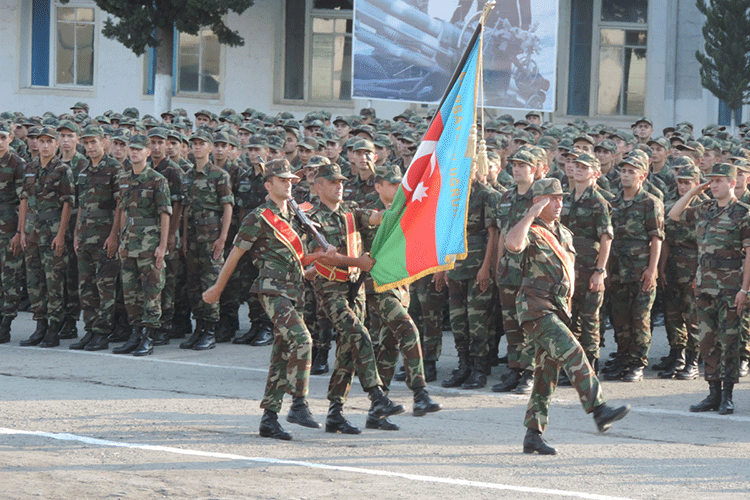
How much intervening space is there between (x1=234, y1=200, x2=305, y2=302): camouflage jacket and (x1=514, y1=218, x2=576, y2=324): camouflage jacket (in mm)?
1728

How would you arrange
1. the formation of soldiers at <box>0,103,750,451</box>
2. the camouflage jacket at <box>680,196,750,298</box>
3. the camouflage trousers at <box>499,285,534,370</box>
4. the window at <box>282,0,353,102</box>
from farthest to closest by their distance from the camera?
1. the window at <box>282,0,353,102</box>
2. the camouflage trousers at <box>499,285,534,370</box>
3. the camouflage jacket at <box>680,196,750,298</box>
4. the formation of soldiers at <box>0,103,750,451</box>

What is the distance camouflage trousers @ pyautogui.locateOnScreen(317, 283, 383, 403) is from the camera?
8.54 metres

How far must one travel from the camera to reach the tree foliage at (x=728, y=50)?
21703 mm

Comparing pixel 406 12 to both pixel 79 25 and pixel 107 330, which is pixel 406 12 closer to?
pixel 107 330

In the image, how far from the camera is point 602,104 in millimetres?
27219

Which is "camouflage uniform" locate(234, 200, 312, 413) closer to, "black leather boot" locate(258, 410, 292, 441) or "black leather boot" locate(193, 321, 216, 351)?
"black leather boot" locate(258, 410, 292, 441)

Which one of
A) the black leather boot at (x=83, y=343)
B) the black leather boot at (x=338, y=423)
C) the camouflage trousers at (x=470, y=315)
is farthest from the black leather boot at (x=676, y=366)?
the black leather boot at (x=83, y=343)

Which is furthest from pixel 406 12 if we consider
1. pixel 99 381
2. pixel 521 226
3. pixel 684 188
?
pixel 521 226

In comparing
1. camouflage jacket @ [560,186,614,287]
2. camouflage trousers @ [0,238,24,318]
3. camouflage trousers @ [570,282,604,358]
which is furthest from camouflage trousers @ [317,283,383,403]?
camouflage trousers @ [0,238,24,318]

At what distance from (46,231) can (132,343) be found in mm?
1775

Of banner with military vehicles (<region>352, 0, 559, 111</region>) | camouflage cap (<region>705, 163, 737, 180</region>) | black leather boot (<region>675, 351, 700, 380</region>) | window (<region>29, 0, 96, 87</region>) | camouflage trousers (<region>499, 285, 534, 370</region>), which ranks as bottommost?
black leather boot (<region>675, 351, 700, 380</region>)

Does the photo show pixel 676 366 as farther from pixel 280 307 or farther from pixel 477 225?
pixel 280 307

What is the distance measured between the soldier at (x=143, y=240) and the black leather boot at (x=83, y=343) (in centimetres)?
50

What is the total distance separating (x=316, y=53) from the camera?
28609 millimetres
